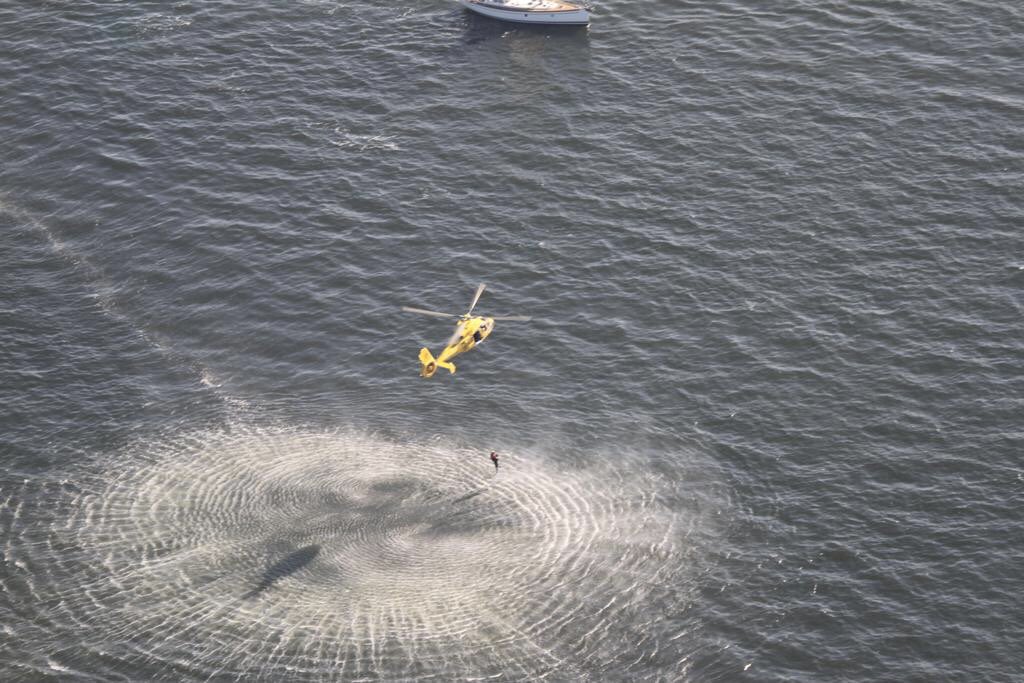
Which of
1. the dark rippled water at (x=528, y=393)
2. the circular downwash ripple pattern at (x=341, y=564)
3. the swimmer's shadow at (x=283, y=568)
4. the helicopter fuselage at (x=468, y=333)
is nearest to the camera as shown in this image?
the circular downwash ripple pattern at (x=341, y=564)

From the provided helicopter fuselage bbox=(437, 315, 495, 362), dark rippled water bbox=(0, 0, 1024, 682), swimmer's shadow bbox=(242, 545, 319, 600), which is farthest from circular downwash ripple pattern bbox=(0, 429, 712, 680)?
helicopter fuselage bbox=(437, 315, 495, 362)

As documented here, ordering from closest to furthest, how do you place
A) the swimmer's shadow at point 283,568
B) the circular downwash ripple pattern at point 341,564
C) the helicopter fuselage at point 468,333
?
the circular downwash ripple pattern at point 341,564 < the swimmer's shadow at point 283,568 < the helicopter fuselage at point 468,333

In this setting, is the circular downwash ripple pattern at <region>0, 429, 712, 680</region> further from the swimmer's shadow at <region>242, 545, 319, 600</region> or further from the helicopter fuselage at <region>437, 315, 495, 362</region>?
the helicopter fuselage at <region>437, 315, 495, 362</region>

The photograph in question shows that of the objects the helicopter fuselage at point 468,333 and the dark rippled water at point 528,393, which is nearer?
the dark rippled water at point 528,393

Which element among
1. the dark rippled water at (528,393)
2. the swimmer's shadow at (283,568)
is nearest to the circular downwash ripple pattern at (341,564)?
the swimmer's shadow at (283,568)

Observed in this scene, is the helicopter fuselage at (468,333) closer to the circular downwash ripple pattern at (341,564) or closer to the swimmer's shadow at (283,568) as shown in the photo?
the circular downwash ripple pattern at (341,564)

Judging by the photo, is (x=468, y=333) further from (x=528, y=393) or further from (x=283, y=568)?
(x=283, y=568)
